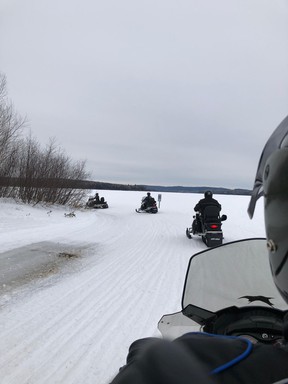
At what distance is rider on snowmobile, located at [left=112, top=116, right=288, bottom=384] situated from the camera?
82 cm

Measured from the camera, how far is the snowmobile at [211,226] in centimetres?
1027

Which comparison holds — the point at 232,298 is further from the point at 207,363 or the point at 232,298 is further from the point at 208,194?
the point at 208,194

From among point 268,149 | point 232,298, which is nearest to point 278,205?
point 268,149

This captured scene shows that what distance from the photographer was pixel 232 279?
213 centimetres

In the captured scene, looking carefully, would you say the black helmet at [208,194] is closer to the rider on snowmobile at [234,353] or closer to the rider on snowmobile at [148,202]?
the rider on snowmobile at [234,353]

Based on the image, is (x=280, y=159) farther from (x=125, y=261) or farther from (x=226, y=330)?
(x=125, y=261)

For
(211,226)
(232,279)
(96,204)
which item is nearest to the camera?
(232,279)

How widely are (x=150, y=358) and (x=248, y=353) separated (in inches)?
10.6

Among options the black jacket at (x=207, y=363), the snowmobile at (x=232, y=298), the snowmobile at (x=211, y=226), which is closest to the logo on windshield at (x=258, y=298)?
the snowmobile at (x=232, y=298)

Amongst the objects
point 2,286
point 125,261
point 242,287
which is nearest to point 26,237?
point 125,261

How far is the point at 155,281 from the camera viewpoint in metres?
5.90

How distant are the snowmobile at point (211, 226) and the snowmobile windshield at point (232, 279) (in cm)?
797

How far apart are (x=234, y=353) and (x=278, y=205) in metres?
0.49

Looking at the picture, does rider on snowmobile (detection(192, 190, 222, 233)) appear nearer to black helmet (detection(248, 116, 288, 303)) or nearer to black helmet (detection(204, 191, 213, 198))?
black helmet (detection(204, 191, 213, 198))
